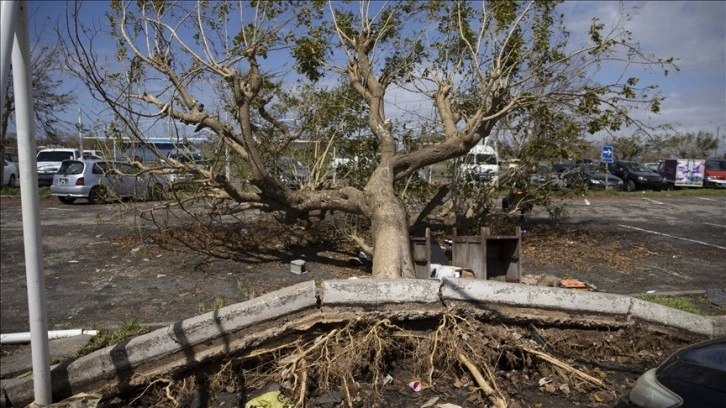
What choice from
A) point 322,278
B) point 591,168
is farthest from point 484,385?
point 591,168

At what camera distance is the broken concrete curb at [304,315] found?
3975 mm

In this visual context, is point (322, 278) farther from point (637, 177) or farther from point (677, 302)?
point (637, 177)

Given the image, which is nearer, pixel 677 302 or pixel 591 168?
pixel 677 302

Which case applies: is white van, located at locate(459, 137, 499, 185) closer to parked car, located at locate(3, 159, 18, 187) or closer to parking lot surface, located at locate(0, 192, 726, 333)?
parking lot surface, located at locate(0, 192, 726, 333)

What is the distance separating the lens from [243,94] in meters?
7.52

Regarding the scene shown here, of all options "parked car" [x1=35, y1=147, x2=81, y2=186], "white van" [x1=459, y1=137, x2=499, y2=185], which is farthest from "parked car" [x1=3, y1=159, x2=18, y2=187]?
"white van" [x1=459, y1=137, x2=499, y2=185]

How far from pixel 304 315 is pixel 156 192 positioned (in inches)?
219

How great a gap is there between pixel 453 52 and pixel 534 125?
7.12 feet

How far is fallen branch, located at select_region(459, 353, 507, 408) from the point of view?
12.6 feet

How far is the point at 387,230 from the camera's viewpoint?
22.2 feet

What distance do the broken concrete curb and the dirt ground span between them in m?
0.16

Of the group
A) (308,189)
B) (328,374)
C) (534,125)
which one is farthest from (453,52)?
(328,374)

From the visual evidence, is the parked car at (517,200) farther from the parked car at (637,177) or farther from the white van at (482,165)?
the parked car at (637,177)

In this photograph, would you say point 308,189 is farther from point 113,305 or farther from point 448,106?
point 113,305
